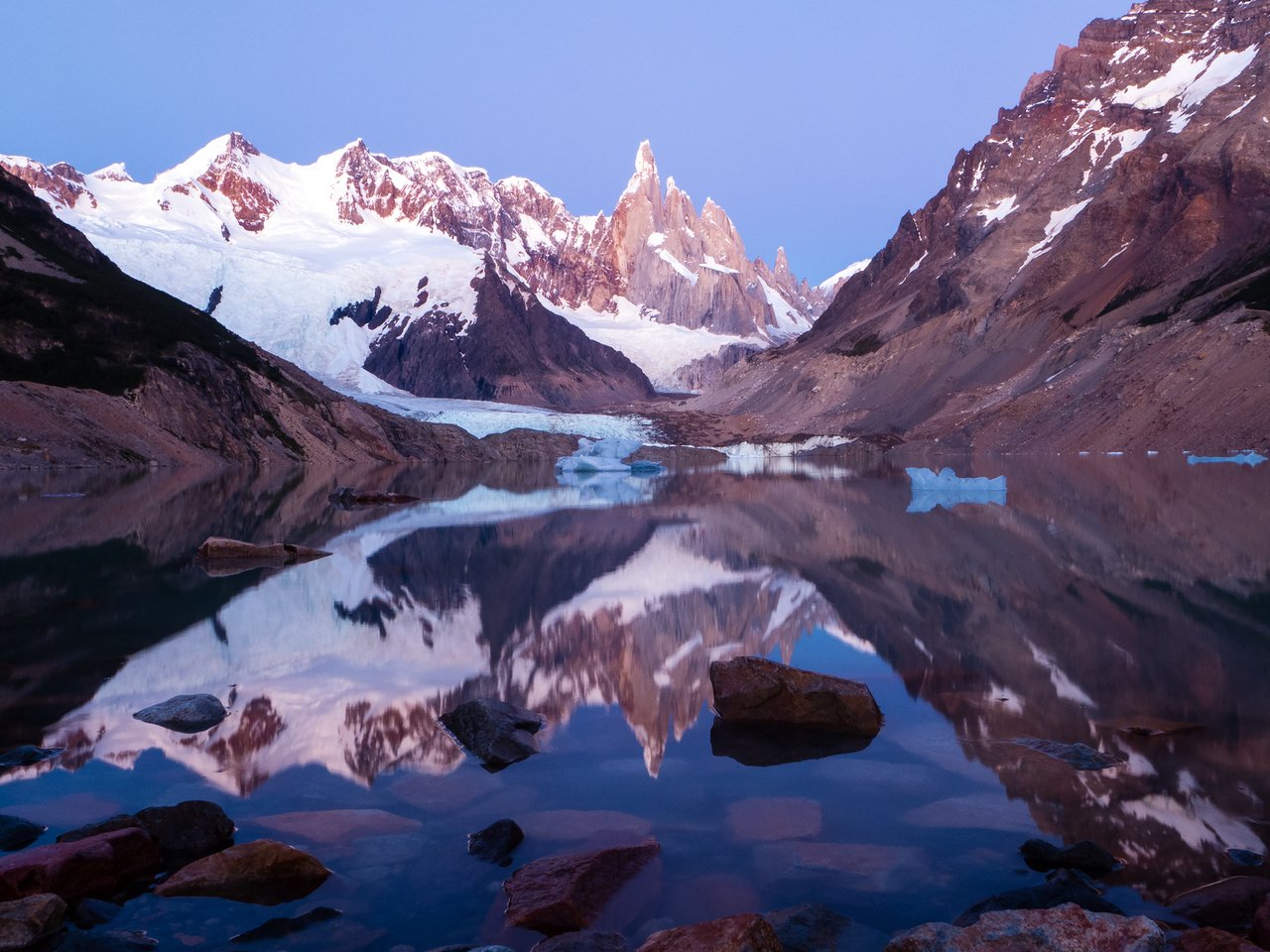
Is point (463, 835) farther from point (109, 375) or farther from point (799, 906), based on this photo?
point (109, 375)

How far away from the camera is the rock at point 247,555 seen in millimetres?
18234

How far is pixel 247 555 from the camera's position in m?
19.0

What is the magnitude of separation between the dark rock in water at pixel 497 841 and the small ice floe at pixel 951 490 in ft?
84.9

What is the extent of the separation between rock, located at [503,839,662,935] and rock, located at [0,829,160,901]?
2.12 meters

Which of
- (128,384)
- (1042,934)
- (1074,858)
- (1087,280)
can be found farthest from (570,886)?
(1087,280)

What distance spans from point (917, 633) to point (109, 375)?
64.7 meters

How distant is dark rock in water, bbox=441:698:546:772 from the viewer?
7930 mm

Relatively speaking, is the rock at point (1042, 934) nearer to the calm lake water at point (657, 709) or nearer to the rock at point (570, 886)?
the calm lake water at point (657, 709)

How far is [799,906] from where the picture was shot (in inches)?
216

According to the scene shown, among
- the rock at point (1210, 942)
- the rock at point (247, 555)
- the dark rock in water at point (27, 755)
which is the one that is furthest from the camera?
the rock at point (247, 555)

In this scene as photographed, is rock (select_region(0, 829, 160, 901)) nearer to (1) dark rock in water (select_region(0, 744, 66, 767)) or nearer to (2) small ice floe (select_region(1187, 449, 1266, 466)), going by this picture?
(1) dark rock in water (select_region(0, 744, 66, 767))

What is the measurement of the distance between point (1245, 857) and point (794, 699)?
369 centimetres

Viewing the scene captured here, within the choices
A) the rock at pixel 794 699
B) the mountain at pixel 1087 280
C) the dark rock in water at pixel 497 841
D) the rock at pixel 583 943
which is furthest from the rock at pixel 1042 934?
the mountain at pixel 1087 280

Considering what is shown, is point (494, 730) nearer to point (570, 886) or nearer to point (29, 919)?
point (570, 886)
